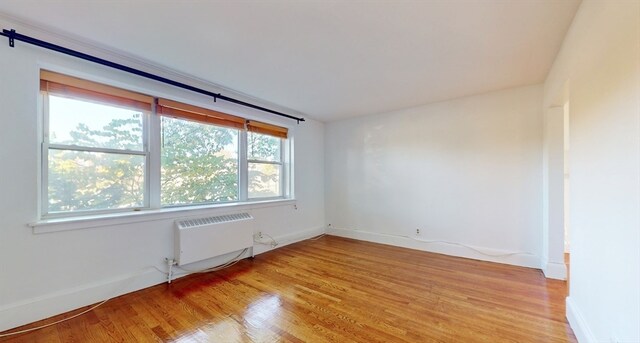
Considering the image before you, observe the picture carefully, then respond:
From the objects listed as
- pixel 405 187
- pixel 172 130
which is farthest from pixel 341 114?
pixel 172 130

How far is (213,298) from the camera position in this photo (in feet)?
7.61

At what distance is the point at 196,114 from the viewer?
2.99 meters

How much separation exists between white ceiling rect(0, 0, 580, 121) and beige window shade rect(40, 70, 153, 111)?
0.40m

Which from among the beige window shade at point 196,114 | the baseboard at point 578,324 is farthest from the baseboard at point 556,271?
the beige window shade at point 196,114

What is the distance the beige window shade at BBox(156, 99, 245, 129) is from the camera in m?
2.73

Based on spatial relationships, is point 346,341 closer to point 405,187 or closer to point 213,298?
point 213,298

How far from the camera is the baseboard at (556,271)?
2701 millimetres

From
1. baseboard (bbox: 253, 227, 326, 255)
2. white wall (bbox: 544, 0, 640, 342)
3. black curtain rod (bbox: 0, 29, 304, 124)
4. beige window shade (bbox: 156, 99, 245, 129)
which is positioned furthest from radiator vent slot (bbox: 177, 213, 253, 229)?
white wall (bbox: 544, 0, 640, 342)

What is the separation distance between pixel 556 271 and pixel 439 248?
1.30 m

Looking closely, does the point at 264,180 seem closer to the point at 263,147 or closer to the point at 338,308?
the point at 263,147

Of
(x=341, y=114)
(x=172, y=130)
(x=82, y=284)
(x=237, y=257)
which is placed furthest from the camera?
(x=341, y=114)

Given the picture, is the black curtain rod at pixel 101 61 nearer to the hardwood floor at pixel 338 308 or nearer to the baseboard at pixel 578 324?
the hardwood floor at pixel 338 308

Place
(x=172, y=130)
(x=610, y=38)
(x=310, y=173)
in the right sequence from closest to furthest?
(x=610, y=38) < (x=172, y=130) < (x=310, y=173)

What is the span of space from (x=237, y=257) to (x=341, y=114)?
2.95 m
